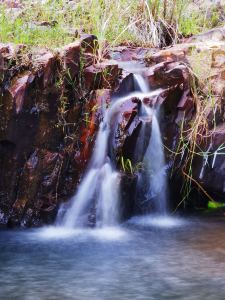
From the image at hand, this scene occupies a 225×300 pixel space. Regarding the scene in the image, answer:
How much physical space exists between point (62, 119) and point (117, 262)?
184 centimetres

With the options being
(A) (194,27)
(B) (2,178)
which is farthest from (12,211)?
(A) (194,27)

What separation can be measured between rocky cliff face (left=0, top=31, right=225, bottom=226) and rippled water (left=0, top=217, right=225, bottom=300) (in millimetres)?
447

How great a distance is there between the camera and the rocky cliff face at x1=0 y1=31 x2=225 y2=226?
4.93 metres

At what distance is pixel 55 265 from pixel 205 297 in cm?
118

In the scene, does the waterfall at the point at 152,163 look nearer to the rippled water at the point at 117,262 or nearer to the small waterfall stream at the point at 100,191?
the small waterfall stream at the point at 100,191

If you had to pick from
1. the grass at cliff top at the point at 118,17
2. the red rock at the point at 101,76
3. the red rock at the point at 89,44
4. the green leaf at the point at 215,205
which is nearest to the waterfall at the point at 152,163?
the red rock at the point at 101,76

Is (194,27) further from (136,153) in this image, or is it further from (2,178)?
(2,178)

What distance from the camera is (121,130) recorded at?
511cm

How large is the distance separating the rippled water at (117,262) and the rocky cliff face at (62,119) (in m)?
0.45

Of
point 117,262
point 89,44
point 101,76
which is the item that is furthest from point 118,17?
point 117,262

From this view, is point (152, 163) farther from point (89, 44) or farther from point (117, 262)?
point (117, 262)

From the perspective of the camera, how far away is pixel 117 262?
3760 millimetres

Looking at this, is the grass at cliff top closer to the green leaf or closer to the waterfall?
the waterfall

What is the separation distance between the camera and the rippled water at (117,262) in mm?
3150
